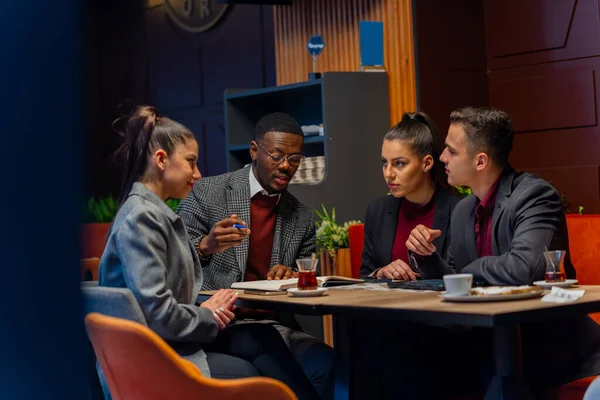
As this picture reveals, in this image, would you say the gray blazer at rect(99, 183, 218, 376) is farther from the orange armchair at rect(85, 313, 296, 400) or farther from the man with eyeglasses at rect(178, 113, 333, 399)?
the man with eyeglasses at rect(178, 113, 333, 399)

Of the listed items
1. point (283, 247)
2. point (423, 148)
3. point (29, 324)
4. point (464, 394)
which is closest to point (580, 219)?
point (423, 148)

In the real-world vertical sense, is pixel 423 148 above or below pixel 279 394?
above

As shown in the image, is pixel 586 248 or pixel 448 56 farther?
pixel 448 56

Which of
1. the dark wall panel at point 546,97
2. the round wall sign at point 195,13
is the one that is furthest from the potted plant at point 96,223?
the dark wall panel at point 546,97

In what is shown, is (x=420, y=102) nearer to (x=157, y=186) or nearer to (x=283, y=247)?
(x=283, y=247)

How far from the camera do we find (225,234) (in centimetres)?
310

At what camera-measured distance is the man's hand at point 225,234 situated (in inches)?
122

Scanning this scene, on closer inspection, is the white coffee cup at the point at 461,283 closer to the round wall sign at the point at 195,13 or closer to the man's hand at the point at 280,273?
the man's hand at the point at 280,273

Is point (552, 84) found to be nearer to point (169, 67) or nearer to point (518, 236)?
point (518, 236)

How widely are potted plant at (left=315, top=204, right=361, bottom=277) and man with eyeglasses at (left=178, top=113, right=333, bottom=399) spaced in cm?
102

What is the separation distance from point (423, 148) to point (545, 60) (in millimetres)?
2279

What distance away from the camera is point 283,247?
11.7 ft

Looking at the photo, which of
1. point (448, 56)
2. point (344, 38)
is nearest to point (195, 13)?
point (344, 38)

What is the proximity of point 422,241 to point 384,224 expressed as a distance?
672mm
